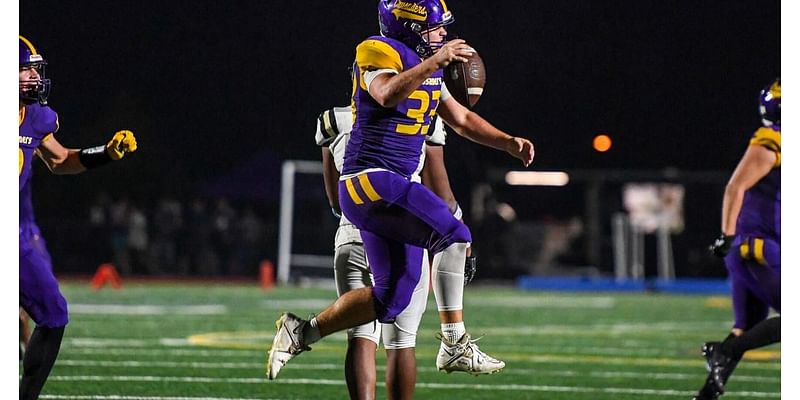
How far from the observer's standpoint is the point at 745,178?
17.4 feet

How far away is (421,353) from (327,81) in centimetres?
171

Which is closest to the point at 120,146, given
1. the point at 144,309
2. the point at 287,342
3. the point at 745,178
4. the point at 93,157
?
the point at 93,157

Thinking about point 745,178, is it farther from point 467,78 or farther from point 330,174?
point 330,174

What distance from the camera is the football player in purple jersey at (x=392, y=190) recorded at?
4.18 meters

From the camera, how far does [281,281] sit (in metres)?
18.2

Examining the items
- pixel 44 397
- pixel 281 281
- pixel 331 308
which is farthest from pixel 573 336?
pixel 281 281

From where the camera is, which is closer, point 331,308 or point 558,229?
point 331,308

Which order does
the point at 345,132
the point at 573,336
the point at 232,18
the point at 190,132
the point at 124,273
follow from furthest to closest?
the point at 190,132, the point at 124,273, the point at 573,336, the point at 232,18, the point at 345,132

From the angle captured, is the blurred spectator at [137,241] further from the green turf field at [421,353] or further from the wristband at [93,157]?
the wristband at [93,157]

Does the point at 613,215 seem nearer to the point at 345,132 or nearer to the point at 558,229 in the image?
the point at 558,229

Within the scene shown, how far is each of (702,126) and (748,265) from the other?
701 inches

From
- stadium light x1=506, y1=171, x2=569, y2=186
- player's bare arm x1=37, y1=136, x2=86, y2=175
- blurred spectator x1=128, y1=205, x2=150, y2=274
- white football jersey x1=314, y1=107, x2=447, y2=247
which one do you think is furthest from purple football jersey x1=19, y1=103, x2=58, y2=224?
stadium light x1=506, y1=171, x2=569, y2=186

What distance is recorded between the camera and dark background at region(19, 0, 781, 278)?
7293mm

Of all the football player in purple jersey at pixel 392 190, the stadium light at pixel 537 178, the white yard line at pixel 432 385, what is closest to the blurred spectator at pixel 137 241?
the stadium light at pixel 537 178
